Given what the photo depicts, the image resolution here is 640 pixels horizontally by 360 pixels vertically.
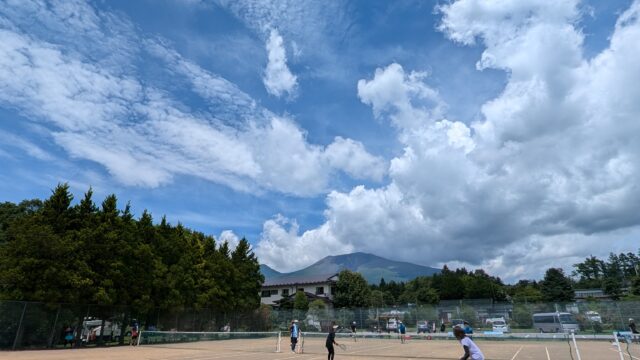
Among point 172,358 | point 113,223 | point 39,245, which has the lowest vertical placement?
point 172,358

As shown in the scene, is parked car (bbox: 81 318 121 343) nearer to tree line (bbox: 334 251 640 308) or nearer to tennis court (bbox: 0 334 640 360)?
tennis court (bbox: 0 334 640 360)

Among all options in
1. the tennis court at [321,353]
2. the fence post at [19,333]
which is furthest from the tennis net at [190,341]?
the fence post at [19,333]

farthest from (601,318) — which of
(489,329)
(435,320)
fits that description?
(435,320)

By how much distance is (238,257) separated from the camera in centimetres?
4878

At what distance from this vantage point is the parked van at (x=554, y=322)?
37747 mm

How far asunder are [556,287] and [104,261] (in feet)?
343

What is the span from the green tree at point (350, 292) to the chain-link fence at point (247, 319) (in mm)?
20228

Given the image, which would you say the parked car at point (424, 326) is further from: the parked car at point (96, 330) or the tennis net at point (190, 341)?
the parked car at point (96, 330)

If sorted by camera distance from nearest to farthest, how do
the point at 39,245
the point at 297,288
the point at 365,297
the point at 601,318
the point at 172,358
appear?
1. the point at 172,358
2. the point at 39,245
3. the point at 601,318
4. the point at 365,297
5. the point at 297,288

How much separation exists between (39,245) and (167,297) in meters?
11.7

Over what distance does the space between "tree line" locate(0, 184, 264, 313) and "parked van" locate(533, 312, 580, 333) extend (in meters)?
28.2

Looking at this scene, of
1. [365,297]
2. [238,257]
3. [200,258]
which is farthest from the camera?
[365,297]

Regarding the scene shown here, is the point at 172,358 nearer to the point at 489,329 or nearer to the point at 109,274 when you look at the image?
the point at 109,274

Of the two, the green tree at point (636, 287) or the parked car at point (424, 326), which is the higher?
the green tree at point (636, 287)
